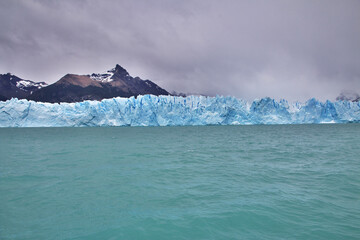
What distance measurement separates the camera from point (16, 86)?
18238cm

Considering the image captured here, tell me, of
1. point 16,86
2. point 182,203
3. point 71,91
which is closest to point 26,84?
point 16,86

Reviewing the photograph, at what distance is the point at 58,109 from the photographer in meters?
58.5

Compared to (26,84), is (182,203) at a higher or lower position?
lower

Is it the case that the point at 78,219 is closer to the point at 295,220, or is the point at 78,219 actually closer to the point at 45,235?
the point at 45,235

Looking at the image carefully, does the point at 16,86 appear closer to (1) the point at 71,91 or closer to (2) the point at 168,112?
(1) the point at 71,91

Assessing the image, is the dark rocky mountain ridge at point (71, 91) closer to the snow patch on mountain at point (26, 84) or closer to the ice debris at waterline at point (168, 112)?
the snow patch on mountain at point (26, 84)

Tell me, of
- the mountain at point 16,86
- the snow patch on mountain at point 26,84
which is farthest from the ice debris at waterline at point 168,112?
the snow patch on mountain at point 26,84

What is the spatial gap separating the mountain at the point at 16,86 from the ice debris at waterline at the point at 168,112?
447 ft

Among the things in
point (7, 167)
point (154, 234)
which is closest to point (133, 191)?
point (154, 234)

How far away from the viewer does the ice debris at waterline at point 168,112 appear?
5750 centimetres

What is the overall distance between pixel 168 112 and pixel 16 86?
585 feet

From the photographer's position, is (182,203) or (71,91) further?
(71,91)

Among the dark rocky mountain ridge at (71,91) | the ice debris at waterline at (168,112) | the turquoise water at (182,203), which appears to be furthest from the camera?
the dark rocky mountain ridge at (71,91)

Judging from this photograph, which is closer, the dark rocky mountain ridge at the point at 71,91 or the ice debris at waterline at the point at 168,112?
the ice debris at waterline at the point at 168,112
